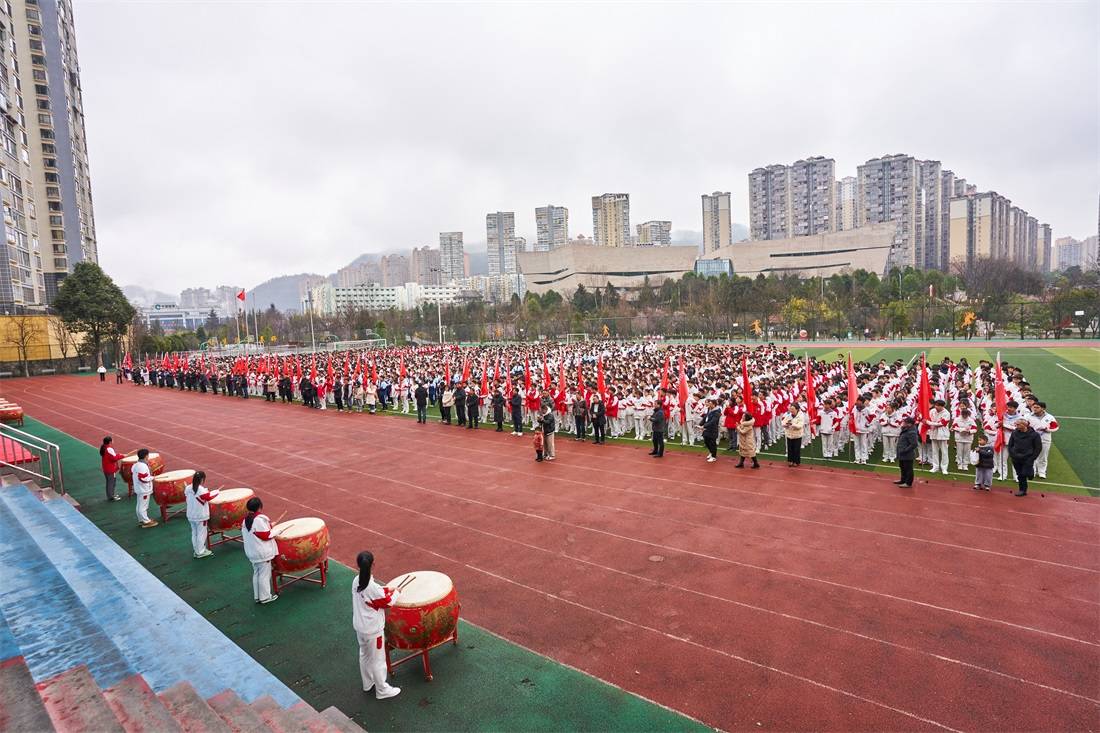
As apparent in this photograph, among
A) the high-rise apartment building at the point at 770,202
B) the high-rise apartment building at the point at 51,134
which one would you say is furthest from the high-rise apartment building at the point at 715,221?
the high-rise apartment building at the point at 51,134

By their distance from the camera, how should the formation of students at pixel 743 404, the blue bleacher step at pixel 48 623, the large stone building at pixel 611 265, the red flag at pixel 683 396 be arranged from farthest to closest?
the large stone building at pixel 611 265, the red flag at pixel 683 396, the formation of students at pixel 743 404, the blue bleacher step at pixel 48 623

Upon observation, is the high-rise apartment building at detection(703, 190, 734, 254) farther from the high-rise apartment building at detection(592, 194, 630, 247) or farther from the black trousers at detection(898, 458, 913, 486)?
the black trousers at detection(898, 458, 913, 486)

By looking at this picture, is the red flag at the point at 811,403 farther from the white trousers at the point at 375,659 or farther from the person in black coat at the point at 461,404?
the white trousers at the point at 375,659

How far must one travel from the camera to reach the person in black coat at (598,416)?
712 inches

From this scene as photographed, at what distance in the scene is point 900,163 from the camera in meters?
136

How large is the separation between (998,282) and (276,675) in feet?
266

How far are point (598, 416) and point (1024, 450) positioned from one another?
10.3 meters

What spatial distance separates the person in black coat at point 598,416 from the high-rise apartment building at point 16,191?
5857 centimetres

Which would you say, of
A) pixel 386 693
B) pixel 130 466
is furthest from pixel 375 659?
pixel 130 466

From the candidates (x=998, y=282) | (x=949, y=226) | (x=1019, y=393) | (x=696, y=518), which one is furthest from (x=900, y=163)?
(x=696, y=518)

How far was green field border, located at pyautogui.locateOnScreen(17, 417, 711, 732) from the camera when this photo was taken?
544 centimetres

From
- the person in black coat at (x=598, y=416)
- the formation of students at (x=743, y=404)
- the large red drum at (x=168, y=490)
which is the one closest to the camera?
the large red drum at (x=168, y=490)

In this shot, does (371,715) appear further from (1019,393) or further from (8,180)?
(8,180)

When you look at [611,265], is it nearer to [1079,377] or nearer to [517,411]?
[1079,377]
